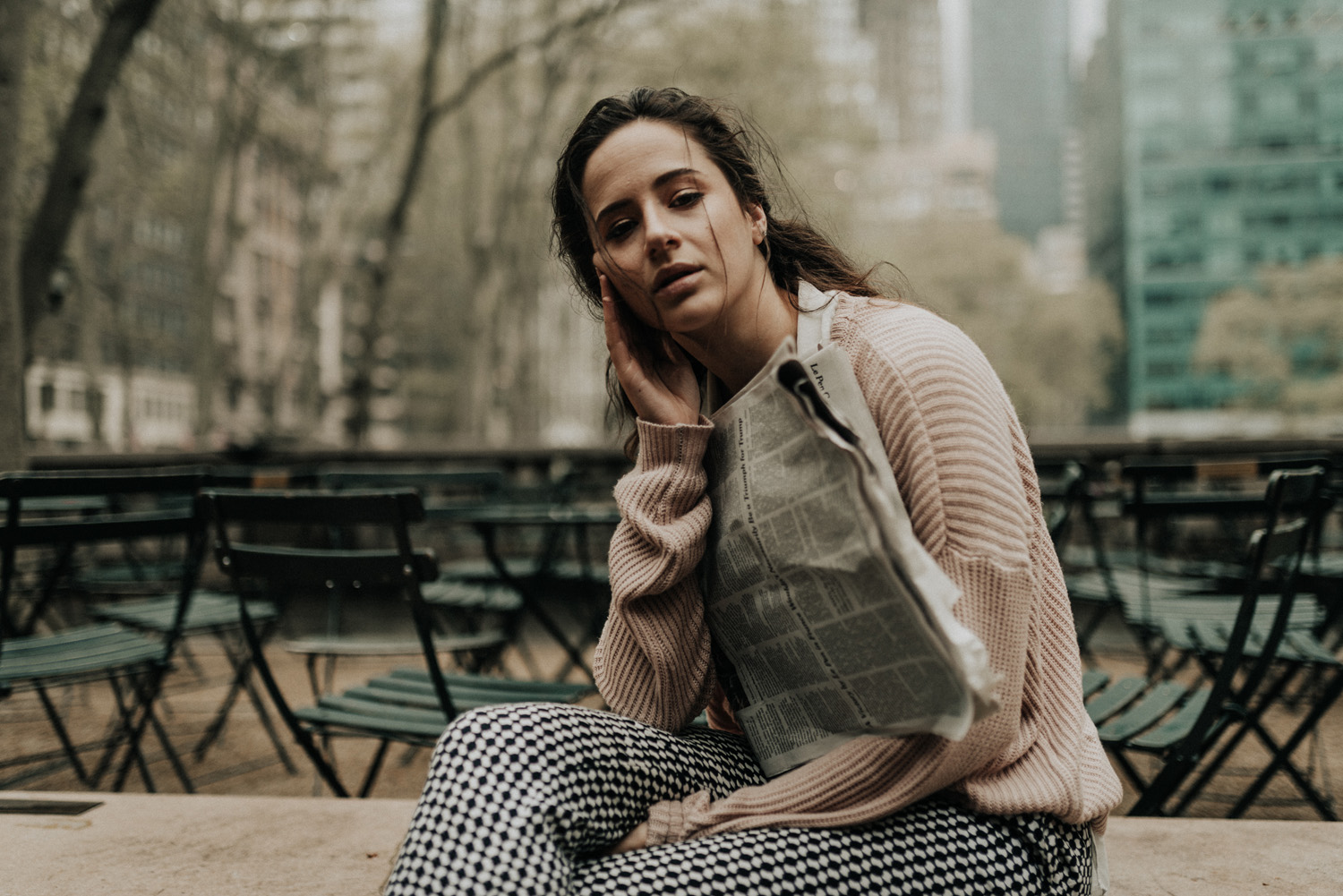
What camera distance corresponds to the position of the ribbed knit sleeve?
1.59 m

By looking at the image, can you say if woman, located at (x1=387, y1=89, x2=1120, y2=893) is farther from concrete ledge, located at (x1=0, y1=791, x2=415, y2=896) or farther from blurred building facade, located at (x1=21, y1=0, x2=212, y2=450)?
blurred building facade, located at (x1=21, y1=0, x2=212, y2=450)

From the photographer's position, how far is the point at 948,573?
1329 mm

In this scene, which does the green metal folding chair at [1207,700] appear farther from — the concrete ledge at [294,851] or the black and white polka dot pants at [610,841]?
the black and white polka dot pants at [610,841]

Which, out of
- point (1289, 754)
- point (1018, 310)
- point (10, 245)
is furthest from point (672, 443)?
point (1018, 310)

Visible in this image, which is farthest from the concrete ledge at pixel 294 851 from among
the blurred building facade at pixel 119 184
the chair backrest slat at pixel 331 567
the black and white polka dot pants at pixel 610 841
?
the blurred building facade at pixel 119 184

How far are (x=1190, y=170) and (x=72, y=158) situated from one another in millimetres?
67064

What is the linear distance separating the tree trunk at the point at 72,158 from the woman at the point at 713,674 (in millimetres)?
6081

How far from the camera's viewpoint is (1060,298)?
5159 cm

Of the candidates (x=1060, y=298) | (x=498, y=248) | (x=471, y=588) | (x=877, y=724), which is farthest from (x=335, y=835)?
(x=1060, y=298)

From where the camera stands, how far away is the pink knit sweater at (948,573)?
134cm

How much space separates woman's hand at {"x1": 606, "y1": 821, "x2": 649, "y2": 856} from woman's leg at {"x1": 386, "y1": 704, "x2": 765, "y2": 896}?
0.5 inches

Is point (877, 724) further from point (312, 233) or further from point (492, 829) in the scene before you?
point (312, 233)

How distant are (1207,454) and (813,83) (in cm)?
1542

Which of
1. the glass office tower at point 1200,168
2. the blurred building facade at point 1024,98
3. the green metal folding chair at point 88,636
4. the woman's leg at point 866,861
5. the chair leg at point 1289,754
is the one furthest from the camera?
the blurred building facade at point 1024,98
